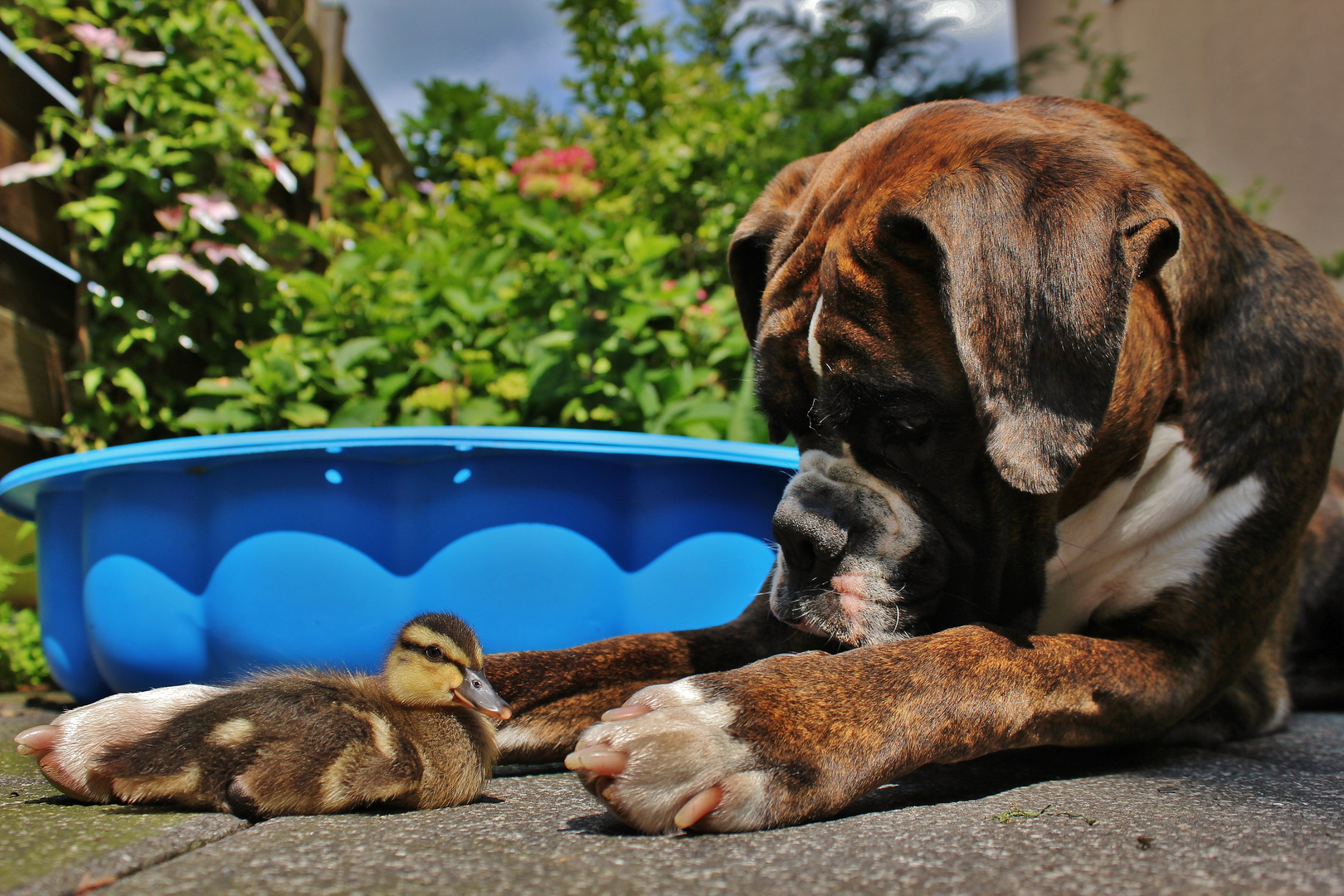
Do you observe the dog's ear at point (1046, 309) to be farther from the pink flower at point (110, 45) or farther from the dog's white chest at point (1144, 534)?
the pink flower at point (110, 45)

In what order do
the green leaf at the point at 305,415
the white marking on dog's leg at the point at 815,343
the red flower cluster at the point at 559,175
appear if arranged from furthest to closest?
the red flower cluster at the point at 559,175, the green leaf at the point at 305,415, the white marking on dog's leg at the point at 815,343

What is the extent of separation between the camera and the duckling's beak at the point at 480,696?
1514mm

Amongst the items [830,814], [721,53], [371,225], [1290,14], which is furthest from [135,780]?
[721,53]

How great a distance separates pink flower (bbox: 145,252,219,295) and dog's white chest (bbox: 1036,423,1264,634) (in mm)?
2712

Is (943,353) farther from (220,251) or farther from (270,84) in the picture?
(270,84)

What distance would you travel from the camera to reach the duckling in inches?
53.8

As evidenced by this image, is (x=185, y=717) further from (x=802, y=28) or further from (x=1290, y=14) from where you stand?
(x=802, y=28)

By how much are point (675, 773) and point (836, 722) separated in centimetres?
26

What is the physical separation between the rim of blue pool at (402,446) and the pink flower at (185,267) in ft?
3.23

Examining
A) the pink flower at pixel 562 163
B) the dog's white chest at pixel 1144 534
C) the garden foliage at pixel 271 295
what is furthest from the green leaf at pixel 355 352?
the dog's white chest at pixel 1144 534

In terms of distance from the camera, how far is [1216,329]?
197 centimetres

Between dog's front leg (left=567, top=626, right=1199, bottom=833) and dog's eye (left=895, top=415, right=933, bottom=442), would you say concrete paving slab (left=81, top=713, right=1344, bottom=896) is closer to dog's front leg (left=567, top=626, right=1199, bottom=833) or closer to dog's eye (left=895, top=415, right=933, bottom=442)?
dog's front leg (left=567, top=626, right=1199, bottom=833)

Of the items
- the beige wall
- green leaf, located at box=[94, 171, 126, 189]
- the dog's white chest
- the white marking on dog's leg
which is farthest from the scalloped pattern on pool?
the beige wall

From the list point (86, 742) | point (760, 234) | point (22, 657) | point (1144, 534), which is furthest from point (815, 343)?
point (22, 657)
